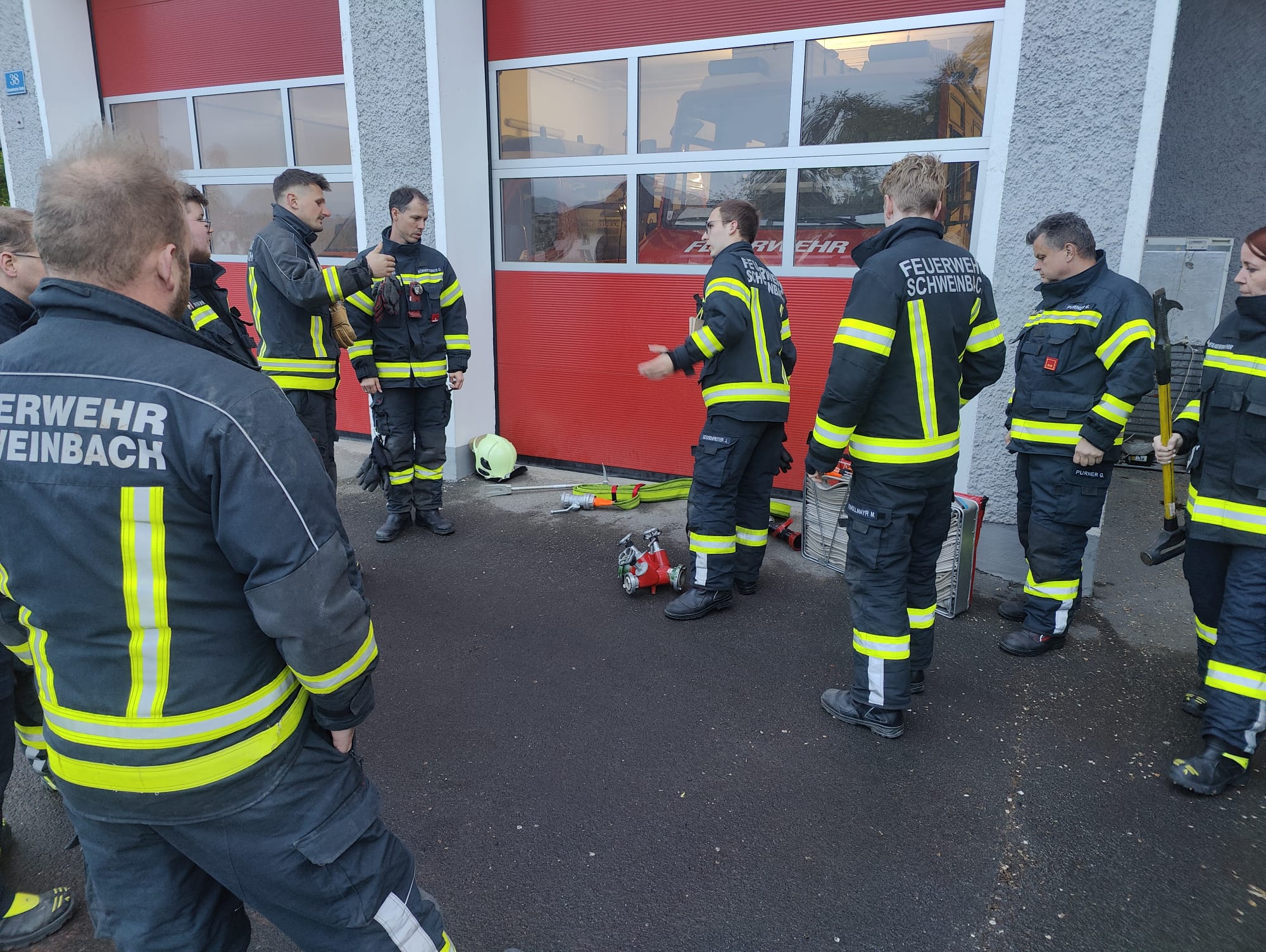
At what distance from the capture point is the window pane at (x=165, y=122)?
7727 millimetres

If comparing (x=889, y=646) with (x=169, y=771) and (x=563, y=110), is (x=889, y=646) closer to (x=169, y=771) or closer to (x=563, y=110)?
(x=169, y=771)

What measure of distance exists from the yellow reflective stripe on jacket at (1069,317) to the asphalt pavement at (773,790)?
5.19ft

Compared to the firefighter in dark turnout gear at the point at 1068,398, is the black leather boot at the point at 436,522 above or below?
below

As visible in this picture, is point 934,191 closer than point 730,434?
Yes

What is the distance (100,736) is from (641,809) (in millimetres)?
1846

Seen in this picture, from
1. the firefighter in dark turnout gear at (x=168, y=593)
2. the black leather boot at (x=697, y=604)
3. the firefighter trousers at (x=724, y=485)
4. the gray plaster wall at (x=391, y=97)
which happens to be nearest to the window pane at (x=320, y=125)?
the gray plaster wall at (x=391, y=97)

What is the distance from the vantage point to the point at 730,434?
13.7ft

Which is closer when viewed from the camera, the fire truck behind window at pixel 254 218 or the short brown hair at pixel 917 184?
the short brown hair at pixel 917 184

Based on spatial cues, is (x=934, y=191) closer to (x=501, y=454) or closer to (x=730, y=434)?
(x=730, y=434)

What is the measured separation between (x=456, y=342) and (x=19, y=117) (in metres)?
Answer: 6.09

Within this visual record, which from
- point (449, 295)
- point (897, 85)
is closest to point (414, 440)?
point (449, 295)

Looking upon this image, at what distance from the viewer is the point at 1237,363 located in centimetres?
Answer: 293

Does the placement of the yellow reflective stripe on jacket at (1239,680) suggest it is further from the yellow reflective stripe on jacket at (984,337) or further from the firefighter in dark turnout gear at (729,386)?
the firefighter in dark turnout gear at (729,386)

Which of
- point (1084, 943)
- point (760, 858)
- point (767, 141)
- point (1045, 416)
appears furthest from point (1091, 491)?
point (767, 141)
